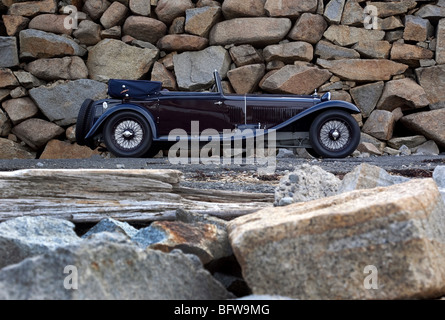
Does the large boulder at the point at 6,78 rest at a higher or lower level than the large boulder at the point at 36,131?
higher

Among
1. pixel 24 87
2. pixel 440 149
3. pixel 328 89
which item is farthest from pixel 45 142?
pixel 440 149

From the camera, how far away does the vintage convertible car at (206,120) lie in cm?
635

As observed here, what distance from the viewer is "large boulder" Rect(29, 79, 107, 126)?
361 inches

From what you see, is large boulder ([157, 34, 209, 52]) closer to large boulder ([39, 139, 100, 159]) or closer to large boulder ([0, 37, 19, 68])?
large boulder ([39, 139, 100, 159])

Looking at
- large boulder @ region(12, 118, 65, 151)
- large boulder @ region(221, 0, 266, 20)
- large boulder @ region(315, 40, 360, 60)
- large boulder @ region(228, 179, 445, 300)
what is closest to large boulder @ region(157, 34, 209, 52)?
large boulder @ region(221, 0, 266, 20)

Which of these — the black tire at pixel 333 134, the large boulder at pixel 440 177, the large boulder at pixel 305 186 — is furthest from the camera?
the black tire at pixel 333 134

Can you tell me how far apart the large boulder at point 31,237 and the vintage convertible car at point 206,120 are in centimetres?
428

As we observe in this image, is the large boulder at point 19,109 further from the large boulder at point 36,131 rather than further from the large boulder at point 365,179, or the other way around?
the large boulder at point 365,179

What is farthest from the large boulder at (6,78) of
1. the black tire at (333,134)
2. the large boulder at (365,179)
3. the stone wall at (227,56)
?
the large boulder at (365,179)

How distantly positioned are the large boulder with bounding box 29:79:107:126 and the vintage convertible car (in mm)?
2500

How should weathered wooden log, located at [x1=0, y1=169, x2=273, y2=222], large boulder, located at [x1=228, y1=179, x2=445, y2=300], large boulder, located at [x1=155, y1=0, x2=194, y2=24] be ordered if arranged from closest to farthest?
large boulder, located at [x1=228, y1=179, x2=445, y2=300] < weathered wooden log, located at [x1=0, y1=169, x2=273, y2=222] < large boulder, located at [x1=155, y1=0, x2=194, y2=24]

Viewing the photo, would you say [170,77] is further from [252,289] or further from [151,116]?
[252,289]

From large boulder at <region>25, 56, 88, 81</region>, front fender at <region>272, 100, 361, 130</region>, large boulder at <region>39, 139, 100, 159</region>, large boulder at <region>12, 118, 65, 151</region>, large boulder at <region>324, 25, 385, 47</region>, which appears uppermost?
large boulder at <region>324, 25, 385, 47</region>

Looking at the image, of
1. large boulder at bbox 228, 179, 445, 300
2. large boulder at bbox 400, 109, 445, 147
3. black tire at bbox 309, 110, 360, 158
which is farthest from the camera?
large boulder at bbox 400, 109, 445, 147
